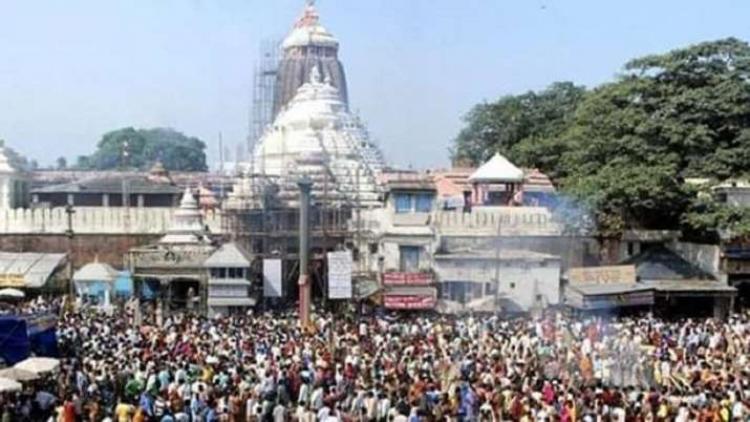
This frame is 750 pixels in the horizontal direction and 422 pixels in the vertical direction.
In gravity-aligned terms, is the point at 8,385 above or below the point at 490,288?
above

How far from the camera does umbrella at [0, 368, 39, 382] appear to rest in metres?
16.6

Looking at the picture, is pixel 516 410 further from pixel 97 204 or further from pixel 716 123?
pixel 97 204

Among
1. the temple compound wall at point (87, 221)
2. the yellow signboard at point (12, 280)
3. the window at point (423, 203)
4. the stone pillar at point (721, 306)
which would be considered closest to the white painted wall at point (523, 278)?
the window at point (423, 203)

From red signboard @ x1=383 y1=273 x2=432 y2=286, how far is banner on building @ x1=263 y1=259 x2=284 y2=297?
3.11 m

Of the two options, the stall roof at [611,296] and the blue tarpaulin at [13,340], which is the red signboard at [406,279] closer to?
the stall roof at [611,296]

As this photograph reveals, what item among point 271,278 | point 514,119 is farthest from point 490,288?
point 514,119

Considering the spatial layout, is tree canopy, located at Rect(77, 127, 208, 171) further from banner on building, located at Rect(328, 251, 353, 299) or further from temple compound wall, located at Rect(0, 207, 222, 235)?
banner on building, located at Rect(328, 251, 353, 299)

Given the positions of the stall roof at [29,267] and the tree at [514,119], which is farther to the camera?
the tree at [514,119]

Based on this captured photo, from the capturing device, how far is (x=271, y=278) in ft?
111

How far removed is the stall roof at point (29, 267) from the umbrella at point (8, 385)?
19.3m

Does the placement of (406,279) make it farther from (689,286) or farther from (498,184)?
(689,286)

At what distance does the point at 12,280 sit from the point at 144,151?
192 ft

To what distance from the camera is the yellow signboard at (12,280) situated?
34531mm

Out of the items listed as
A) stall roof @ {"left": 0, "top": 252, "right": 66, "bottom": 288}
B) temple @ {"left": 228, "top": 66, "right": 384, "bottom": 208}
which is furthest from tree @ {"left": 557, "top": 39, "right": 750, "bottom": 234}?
stall roof @ {"left": 0, "top": 252, "right": 66, "bottom": 288}
